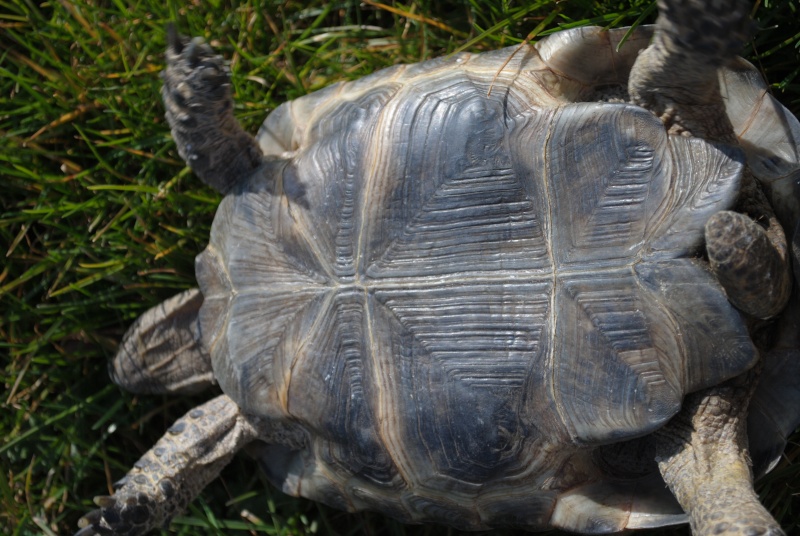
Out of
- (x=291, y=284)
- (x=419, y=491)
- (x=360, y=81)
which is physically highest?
(x=360, y=81)

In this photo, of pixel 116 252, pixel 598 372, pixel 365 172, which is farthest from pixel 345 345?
pixel 116 252

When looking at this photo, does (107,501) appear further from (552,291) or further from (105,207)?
(552,291)

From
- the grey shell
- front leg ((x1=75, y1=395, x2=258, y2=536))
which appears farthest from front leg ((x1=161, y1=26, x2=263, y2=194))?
front leg ((x1=75, y1=395, x2=258, y2=536))

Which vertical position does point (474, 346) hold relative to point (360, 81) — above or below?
below

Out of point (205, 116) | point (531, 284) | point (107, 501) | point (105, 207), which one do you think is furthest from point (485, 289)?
point (105, 207)

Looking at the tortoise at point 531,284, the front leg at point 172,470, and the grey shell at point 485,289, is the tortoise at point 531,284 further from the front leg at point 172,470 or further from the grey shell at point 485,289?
the front leg at point 172,470

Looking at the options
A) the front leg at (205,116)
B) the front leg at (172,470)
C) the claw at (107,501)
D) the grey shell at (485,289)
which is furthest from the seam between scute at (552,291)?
the claw at (107,501)

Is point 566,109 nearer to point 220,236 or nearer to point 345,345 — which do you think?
point 345,345
